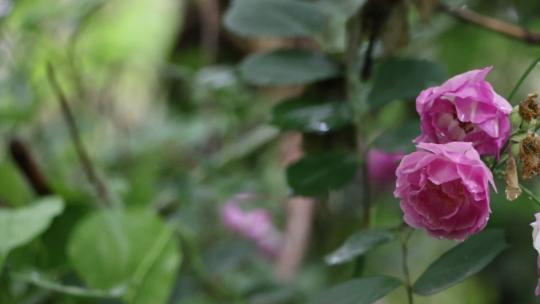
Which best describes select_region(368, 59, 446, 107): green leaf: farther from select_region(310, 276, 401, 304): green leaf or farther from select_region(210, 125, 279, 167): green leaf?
select_region(210, 125, 279, 167): green leaf

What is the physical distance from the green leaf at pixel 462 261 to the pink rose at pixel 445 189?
32 mm

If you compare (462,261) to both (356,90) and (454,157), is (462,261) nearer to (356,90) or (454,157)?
(454,157)

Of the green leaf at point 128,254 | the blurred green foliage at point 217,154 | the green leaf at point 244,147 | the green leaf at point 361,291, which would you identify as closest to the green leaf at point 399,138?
the blurred green foliage at point 217,154

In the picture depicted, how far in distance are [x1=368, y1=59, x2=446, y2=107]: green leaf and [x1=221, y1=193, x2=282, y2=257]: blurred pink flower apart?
47 cm

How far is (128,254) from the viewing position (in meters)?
0.68

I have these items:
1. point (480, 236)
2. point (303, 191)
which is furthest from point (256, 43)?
point (480, 236)

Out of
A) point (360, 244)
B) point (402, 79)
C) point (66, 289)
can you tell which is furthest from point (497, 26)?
point (66, 289)

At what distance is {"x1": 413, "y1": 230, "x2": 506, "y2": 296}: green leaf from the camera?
16.6 inches

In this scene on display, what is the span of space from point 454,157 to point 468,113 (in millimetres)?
31

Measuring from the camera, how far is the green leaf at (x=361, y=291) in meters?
0.46

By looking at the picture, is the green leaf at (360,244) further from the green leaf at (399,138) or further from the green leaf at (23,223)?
the green leaf at (23,223)

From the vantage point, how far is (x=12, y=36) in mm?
964

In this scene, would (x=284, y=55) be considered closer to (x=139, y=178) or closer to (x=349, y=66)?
(x=349, y=66)

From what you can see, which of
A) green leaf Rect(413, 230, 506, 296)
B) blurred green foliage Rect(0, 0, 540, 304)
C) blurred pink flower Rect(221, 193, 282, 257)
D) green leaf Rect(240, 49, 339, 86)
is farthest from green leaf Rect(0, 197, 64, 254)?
blurred pink flower Rect(221, 193, 282, 257)
